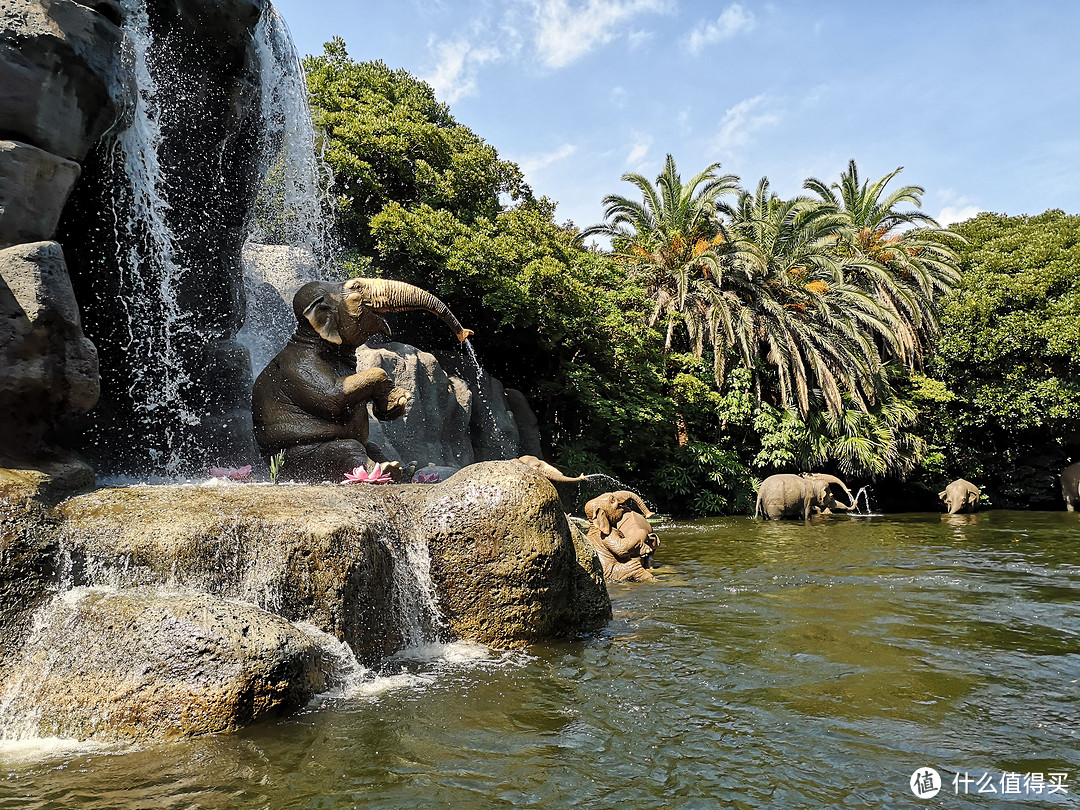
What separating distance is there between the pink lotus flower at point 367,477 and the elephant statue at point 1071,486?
20.8 meters

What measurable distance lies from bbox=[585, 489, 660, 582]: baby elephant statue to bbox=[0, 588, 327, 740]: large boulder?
5.69 m

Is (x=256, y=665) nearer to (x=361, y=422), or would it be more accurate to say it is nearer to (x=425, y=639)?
(x=425, y=639)

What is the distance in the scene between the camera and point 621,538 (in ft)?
32.0

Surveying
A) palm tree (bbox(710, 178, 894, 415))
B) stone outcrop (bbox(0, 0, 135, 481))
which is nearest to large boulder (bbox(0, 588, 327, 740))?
stone outcrop (bbox(0, 0, 135, 481))

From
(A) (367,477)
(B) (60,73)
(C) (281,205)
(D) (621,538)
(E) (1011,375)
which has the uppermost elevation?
(C) (281,205)

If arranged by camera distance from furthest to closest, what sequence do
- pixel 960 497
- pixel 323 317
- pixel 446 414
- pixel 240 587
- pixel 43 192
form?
pixel 960 497 → pixel 446 414 → pixel 323 317 → pixel 43 192 → pixel 240 587

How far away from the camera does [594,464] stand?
1900 cm

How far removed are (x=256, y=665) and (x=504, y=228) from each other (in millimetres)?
15833

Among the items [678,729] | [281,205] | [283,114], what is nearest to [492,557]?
[678,729]

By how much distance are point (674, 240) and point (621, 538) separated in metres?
15.2

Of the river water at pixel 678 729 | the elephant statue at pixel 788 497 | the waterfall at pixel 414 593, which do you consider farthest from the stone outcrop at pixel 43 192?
the elephant statue at pixel 788 497

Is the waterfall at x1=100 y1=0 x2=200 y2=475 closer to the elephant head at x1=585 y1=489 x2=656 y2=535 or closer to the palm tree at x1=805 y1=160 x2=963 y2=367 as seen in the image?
the elephant head at x1=585 y1=489 x2=656 y2=535

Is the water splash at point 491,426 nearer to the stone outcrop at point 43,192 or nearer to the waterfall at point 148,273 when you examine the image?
the waterfall at point 148,273
